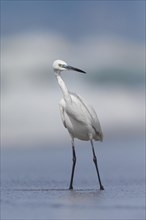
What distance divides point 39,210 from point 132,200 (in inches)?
47.1

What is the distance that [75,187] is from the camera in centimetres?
1405

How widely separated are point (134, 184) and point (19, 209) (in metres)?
2.91

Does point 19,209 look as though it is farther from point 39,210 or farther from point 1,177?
point 1,177

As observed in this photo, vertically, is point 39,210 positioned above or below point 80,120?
below

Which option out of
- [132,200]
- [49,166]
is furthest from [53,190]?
[49,166]

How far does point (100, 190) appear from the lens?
13.4m

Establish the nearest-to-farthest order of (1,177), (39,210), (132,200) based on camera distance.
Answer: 1. (39,210)
2. (132,200)
3. (1,177)

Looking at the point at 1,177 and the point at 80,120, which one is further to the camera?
the point at 1,177

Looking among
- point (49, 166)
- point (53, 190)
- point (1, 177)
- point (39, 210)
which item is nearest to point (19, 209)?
point (39, 210)

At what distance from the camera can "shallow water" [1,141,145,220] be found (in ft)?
36.2

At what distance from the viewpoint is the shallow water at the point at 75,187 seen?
11.0m

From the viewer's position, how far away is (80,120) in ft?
45.8

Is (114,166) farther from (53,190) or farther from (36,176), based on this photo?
(53,190)

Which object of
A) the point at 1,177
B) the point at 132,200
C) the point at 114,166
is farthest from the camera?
the point at 114,166
